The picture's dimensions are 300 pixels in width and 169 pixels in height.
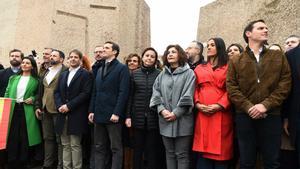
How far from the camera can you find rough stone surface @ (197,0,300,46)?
959cm

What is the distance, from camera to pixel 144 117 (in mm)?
3816

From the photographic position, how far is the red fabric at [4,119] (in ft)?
14.5

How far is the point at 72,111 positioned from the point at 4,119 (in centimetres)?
105

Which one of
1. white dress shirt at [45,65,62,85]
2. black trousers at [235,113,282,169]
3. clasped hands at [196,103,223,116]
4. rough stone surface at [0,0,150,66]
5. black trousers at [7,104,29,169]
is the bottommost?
black trousers at [7,104,29,169]

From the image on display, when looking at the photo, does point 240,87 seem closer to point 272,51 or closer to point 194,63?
point 272,51

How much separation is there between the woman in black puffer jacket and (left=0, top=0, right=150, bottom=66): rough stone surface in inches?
218

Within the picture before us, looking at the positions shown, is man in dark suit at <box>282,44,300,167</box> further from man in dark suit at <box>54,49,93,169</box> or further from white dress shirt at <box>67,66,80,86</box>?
white dress shirt at <box>67,66,80,86</box>

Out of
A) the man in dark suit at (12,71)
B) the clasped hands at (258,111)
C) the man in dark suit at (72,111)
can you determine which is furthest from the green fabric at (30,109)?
the clasped hands at (258,111)

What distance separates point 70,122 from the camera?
416cm

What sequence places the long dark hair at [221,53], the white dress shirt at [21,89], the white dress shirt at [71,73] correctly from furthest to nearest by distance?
the white dress shirt at [21,89] → the white dress shirt at [71,73] → the long dark hair at [221,53]

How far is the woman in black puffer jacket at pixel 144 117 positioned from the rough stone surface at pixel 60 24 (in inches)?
218

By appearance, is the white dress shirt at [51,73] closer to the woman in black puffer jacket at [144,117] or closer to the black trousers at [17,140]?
the black trousers at [17,140]

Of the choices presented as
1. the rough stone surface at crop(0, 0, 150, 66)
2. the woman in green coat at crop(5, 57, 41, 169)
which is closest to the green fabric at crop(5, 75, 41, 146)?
the woman in green coat at crop(5, 57, 41, 169)

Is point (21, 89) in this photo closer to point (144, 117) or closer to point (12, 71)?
point (12, 71)
